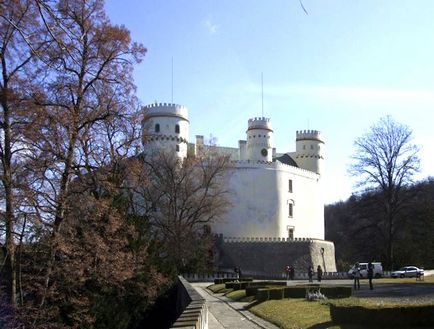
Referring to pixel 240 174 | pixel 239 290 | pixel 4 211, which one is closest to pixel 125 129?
pixel 4 211

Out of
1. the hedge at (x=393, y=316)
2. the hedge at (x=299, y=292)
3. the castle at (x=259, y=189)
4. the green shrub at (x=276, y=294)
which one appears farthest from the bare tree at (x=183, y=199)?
the hedge at (x=393, y=316)

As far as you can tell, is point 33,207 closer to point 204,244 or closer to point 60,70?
point 60,70

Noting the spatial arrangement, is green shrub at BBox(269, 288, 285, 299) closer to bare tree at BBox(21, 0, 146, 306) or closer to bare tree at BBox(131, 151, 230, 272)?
bare tree at BBox(21, 0, 146, 306)

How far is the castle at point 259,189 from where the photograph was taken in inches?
2517

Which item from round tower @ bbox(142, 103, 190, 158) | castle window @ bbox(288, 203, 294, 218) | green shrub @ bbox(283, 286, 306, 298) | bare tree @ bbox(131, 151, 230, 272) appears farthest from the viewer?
castle window @ bbox(288, 203, 294, 218)

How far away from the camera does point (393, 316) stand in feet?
38.1

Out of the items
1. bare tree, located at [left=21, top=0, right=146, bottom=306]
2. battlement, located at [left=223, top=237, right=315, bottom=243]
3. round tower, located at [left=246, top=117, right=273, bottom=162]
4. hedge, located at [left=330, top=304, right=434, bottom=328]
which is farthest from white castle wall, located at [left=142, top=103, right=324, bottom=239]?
hedge, located at [left=330, top=304, right=434, bottom=328]

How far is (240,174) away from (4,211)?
165 feet

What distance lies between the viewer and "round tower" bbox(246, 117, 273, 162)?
6900 cm

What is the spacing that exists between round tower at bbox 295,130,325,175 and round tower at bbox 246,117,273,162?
322 inches

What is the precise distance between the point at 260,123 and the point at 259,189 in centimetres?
887

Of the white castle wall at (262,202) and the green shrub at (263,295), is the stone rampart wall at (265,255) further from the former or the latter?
the green shrub at (263,295)

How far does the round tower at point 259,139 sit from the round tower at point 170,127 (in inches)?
335

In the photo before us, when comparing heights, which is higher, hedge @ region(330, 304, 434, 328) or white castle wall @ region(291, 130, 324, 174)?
white castle wall @ region(291, 130, 324, 174)
